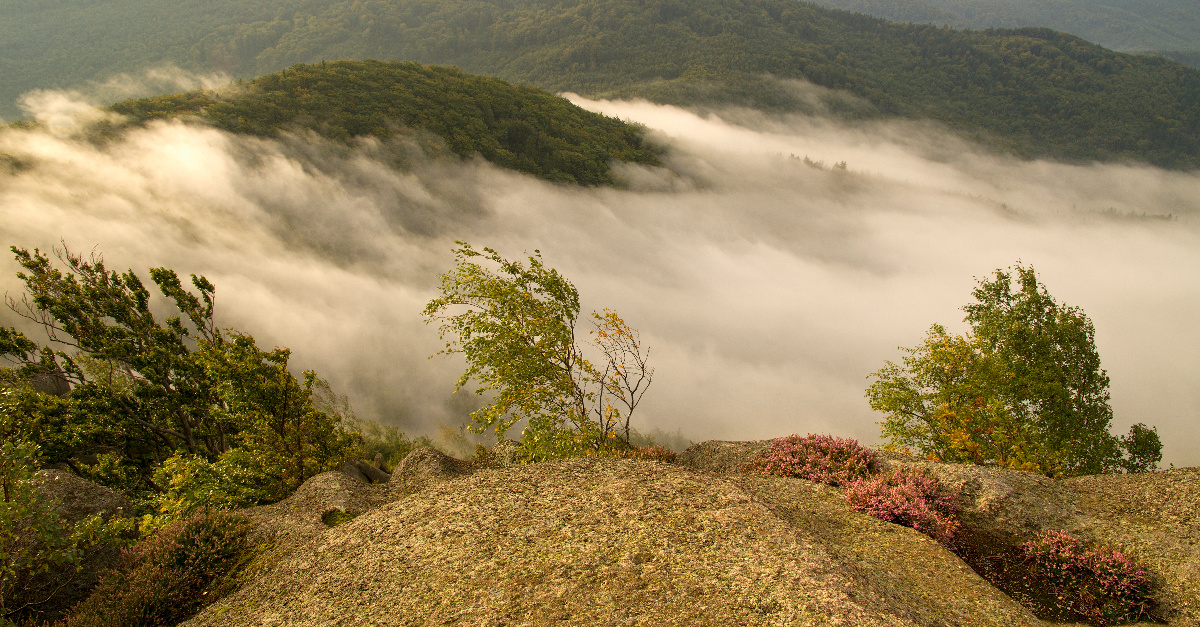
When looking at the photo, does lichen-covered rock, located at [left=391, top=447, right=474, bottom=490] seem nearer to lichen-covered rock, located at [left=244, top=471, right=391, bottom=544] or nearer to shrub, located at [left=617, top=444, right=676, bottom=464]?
lichen-covered rock, located at [left=244, top=471, right=391, bottom=544]

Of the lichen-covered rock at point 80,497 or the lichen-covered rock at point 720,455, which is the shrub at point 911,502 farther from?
the lichen-covered rock at point 80,497

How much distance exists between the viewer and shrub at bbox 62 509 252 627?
889 centimetres

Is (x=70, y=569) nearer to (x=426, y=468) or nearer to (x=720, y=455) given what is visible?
(x=426, y=468)

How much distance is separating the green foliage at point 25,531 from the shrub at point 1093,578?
16.5 meters

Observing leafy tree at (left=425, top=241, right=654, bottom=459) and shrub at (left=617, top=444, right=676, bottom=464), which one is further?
leafy tree at (left=425, top=241, right=654, bottom=459)

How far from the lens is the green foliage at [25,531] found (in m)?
8.22

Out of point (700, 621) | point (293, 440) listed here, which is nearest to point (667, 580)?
point (700, 621)

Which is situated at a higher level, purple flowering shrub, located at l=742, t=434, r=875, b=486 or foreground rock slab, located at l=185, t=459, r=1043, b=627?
purple flowering shrub, located at l=742, t=434, r=875, b=486

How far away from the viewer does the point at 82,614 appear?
8867 mm

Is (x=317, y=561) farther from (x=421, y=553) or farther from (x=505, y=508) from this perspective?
(x=505, y=508)

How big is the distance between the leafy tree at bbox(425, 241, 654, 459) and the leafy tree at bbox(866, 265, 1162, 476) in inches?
636

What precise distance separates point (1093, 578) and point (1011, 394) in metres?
23.7

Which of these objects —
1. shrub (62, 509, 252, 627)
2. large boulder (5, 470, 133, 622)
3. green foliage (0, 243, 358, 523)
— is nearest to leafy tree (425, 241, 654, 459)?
green foliage (0, 243, 358, 523)

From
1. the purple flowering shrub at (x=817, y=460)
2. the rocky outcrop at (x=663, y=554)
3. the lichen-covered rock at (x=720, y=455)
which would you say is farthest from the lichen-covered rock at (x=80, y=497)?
the purple flowering shrub at (x=817, y=460)
